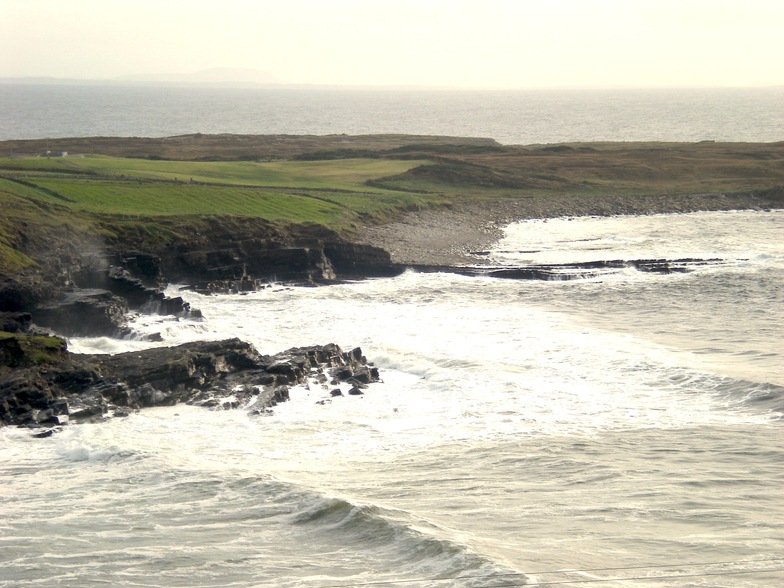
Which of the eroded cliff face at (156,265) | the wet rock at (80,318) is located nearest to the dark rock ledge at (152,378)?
the wet rock at (80,318)

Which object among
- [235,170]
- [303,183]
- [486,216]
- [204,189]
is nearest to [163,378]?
[204,189]

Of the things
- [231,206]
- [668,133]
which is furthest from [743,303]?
[668,133]

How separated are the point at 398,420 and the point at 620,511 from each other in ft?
25.6

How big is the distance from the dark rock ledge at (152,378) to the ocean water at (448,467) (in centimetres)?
65

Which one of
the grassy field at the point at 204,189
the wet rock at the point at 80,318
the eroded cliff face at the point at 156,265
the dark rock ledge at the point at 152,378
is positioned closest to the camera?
the dark rock ledge at the point at 152,378

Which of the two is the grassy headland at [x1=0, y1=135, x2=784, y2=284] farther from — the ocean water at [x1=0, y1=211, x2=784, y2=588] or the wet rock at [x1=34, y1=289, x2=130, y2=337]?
the ocean water at [x1=0, y1=211, x2=784, y2=588]

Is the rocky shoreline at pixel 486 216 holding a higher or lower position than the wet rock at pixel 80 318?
higher

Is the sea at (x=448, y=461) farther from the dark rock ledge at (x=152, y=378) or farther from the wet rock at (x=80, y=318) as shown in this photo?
the wet rock at (x=80, y=318)

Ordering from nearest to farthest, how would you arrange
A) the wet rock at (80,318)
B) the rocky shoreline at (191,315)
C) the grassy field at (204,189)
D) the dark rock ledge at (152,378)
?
1. the dark rock ledge at (152,378)
2. the rocky shoreline at (191,315)
3. the wet rock at (80,318)
4. the grassy field at (204,189)

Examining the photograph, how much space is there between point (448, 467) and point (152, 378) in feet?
30.2

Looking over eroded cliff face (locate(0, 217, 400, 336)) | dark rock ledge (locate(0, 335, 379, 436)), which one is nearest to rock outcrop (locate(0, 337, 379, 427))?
dark rock ledge (locate(0, 335, 379, 436))

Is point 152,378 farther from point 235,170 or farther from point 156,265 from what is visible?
point 235,170

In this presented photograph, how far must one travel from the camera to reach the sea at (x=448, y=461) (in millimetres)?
16141

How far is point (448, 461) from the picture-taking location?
21.6m
